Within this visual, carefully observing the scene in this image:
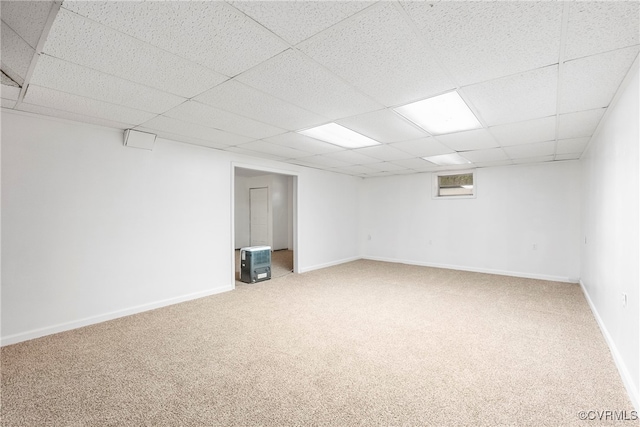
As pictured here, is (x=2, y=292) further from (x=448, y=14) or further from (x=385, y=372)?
(x=448, y=14)

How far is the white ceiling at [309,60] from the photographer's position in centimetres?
138

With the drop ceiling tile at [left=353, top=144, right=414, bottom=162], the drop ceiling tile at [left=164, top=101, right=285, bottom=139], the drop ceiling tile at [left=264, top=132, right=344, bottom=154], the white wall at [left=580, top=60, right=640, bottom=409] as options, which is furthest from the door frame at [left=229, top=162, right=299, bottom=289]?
the white wall at [left=580, top=60, right=640, bottom=409]

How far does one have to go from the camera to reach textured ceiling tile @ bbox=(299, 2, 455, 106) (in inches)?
57.7

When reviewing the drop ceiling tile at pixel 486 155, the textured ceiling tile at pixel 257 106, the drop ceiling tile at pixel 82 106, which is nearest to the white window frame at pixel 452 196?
the drop ceiling tile at pixel 486 155

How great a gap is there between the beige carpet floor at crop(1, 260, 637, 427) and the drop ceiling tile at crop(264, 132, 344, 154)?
2203mm

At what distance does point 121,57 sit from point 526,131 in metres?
3.93

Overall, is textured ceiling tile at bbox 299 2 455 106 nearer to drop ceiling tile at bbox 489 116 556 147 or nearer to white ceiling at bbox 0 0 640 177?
white ceiling at bbox 0 0 640 177

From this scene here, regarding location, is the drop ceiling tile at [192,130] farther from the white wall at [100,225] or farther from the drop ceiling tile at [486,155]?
the drop ceiling tile at [486,155]

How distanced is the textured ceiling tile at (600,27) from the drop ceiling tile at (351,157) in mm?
3024

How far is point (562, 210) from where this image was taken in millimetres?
5238

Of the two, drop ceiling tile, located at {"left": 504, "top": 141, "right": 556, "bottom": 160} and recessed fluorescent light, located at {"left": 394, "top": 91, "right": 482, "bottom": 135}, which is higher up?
recessed fluorescent light, located at {"left": 394, "top": 91, "right": 482, "bottom": 135}

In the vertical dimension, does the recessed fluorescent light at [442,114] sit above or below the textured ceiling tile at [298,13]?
below

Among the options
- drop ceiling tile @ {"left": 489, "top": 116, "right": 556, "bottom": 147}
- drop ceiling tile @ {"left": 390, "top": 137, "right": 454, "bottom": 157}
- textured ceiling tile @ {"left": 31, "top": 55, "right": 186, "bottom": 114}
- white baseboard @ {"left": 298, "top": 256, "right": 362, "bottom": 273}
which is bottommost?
white baseboard @ {"left": 298, "top": 256, "right": 362, "bottom": 273}

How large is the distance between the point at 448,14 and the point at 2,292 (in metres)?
4.15
